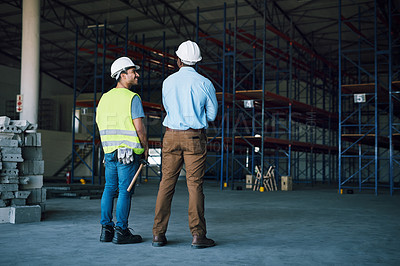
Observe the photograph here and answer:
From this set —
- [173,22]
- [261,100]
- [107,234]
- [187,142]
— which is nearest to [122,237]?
[107,234]

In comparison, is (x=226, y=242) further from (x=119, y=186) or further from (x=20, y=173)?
(x=20, y=173)

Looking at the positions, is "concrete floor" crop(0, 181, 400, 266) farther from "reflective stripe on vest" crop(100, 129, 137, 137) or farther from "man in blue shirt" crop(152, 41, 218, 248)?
"reflective stripe on vest" crop(100, 129, 137, 137)

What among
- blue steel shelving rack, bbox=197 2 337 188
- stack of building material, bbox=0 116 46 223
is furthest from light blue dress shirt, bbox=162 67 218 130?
blue steel shelving rack, bbox=197 2 337 188

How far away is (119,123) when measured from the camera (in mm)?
4672

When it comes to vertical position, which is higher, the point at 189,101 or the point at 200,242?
the point at 189,101

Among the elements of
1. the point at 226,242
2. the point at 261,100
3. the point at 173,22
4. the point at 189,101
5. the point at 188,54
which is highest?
the point at 173,22

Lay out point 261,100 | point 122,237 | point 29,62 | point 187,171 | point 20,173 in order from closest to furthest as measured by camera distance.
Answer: point 187,171 < point 122,237 < point 20,173 < point 29,62 < point 261,100

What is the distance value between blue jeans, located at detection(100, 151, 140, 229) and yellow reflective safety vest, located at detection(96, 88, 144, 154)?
0.12 meters

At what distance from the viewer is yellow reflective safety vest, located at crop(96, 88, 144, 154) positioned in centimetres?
465

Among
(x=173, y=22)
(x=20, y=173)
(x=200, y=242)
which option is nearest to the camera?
(x=200, y=242)

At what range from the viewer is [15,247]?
14.2 feet

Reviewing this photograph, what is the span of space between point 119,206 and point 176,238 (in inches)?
30.2

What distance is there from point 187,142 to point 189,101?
422mm

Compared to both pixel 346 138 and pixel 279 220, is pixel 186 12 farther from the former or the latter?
pixel 279 220
